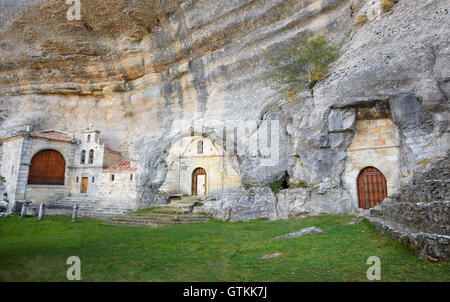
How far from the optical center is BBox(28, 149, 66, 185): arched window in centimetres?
2259

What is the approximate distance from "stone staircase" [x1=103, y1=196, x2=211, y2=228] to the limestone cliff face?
3.99 m

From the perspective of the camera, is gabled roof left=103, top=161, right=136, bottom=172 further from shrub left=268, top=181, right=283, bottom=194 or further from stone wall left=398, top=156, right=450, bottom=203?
stone wall left=398, top=156, right=450, bottom=203

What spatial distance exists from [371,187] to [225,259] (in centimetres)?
1147

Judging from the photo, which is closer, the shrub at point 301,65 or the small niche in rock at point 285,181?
the shrub at point 301,65

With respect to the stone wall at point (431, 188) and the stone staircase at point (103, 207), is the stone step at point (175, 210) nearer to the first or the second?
the stone staircase at point (103, 207)

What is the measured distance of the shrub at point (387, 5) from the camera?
15.5 m

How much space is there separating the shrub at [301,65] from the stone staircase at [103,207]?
14.1 meters

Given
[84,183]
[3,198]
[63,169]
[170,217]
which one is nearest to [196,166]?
[170,217]

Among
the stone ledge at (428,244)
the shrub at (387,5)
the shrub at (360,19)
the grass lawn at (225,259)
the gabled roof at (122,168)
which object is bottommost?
the grass lawn at (225,259)

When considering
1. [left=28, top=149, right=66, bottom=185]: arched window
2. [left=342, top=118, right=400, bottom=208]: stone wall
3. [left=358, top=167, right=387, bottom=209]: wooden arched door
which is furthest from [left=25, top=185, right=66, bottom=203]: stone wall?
[left=358, top=167, right=387, bottom=209]: wooden arched door

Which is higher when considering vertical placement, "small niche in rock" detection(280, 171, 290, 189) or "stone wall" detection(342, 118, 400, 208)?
"stone wall" detection(342, 118, 400, 208)

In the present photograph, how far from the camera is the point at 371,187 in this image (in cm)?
1457

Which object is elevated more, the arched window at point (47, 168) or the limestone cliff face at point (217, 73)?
the limestone cliff face at point (217, 73)

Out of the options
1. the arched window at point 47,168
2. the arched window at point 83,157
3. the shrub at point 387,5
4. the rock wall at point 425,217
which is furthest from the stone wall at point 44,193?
the shrub at point 387,5
